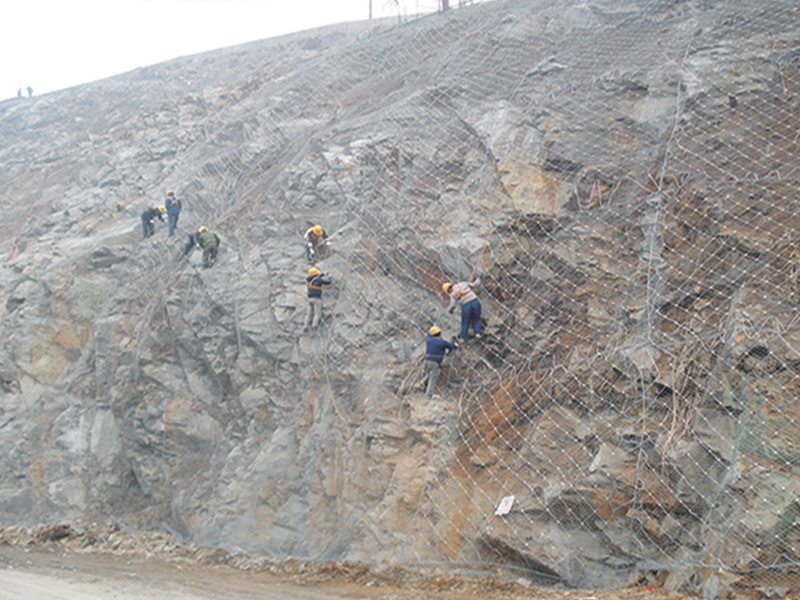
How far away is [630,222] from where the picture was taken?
6215 millimetres

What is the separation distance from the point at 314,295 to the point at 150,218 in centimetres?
527

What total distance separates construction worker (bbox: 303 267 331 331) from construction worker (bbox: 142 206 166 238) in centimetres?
495

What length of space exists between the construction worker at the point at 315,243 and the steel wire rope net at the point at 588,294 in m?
0.30

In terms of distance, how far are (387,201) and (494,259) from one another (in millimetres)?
2299

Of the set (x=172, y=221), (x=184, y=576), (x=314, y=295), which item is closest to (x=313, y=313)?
(x=314, y=295)

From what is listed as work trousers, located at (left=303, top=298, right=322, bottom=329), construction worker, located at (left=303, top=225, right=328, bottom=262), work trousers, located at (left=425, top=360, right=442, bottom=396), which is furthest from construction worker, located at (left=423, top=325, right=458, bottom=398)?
construction worker, located at (left=303, top=225, right=328, bottom=262)

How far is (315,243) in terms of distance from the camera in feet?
27.0

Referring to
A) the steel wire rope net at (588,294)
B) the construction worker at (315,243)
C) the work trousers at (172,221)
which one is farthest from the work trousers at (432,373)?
the work trousers at (172,221)

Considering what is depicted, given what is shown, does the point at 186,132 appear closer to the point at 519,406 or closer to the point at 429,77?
the point at 429,77

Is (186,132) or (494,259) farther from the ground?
(186,132)

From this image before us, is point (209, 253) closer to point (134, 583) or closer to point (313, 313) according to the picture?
point (313, 313)

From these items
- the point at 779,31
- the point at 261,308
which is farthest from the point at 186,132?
the point at 779,31

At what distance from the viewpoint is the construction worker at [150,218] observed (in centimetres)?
1090

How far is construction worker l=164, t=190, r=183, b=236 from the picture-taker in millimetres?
10570
